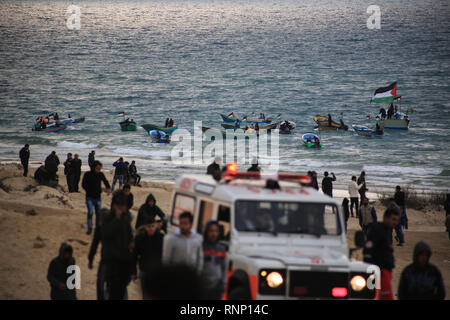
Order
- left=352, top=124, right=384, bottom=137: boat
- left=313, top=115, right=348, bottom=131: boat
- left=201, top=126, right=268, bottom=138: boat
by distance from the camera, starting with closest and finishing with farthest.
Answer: left=201, top=126, right=268, bottom=138: boat < left=352, top=124, right=384, bottom=137: boat < left=313, top=115, right=348, bottom=131: boat

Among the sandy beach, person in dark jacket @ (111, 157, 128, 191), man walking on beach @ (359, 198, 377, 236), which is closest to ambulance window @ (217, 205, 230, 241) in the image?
the sandy beach

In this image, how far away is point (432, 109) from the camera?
253ft

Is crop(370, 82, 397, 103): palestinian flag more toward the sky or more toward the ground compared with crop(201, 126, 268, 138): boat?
more toward the sky

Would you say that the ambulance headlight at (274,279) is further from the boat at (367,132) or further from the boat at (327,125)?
the boat at (327,125)

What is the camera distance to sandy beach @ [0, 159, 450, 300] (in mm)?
11180

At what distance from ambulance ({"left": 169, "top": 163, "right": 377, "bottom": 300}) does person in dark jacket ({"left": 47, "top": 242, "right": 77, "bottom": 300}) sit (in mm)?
1892

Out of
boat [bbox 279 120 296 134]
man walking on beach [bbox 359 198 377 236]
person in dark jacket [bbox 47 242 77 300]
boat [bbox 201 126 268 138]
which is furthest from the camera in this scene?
boat [bbox 279 120 296 134]

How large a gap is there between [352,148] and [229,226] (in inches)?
1912

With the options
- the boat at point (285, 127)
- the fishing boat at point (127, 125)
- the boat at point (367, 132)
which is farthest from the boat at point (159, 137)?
the boat at point (367, 132)

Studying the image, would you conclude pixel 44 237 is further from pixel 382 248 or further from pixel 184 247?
pixel 382 248

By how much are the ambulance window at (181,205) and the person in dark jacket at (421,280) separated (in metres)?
3.37

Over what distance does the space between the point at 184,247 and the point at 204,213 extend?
143 centimetres

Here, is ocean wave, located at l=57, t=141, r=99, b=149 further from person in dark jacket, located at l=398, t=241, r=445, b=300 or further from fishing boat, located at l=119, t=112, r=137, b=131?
person in dark jacket, located at l=398, t=241, r=445, b=300

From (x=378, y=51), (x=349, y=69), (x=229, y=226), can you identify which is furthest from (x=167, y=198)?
(x=378, y=51)
